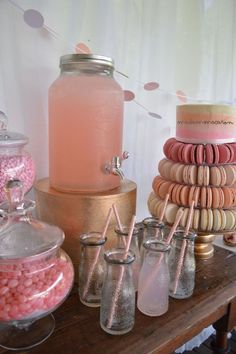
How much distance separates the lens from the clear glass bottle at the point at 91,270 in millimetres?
590

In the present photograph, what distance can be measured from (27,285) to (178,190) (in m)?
0.43

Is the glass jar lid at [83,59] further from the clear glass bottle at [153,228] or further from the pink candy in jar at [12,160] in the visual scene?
the clear glass bottle at [153,228]

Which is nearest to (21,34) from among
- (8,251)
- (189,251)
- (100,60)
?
(100,60)

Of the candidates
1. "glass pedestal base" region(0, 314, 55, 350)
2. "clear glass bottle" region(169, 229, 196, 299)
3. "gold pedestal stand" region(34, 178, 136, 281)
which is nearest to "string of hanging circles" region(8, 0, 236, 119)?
"gold pedestal stand" region(34, 178, 136, 281)

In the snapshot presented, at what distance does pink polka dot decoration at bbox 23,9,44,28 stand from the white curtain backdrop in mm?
10

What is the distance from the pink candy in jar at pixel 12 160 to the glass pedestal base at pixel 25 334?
0.79 ft

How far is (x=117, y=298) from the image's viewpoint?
0.52 meters

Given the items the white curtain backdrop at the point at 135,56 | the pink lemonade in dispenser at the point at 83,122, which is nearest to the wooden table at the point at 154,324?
the pink lemonade in dispenser at the point at 83,122

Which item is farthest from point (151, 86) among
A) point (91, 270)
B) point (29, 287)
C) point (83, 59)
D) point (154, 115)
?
point (29, 287)

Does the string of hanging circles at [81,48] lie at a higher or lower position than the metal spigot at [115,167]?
higher

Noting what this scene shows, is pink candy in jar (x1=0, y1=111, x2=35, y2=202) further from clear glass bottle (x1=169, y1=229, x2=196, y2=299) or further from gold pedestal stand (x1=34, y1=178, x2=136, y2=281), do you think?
clear glass bottle (x1=169, y1=229, x2=196, y2=299)

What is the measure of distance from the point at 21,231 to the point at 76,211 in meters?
0.17

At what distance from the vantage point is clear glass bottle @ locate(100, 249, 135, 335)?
1.69 ft

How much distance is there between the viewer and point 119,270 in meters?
0.52
